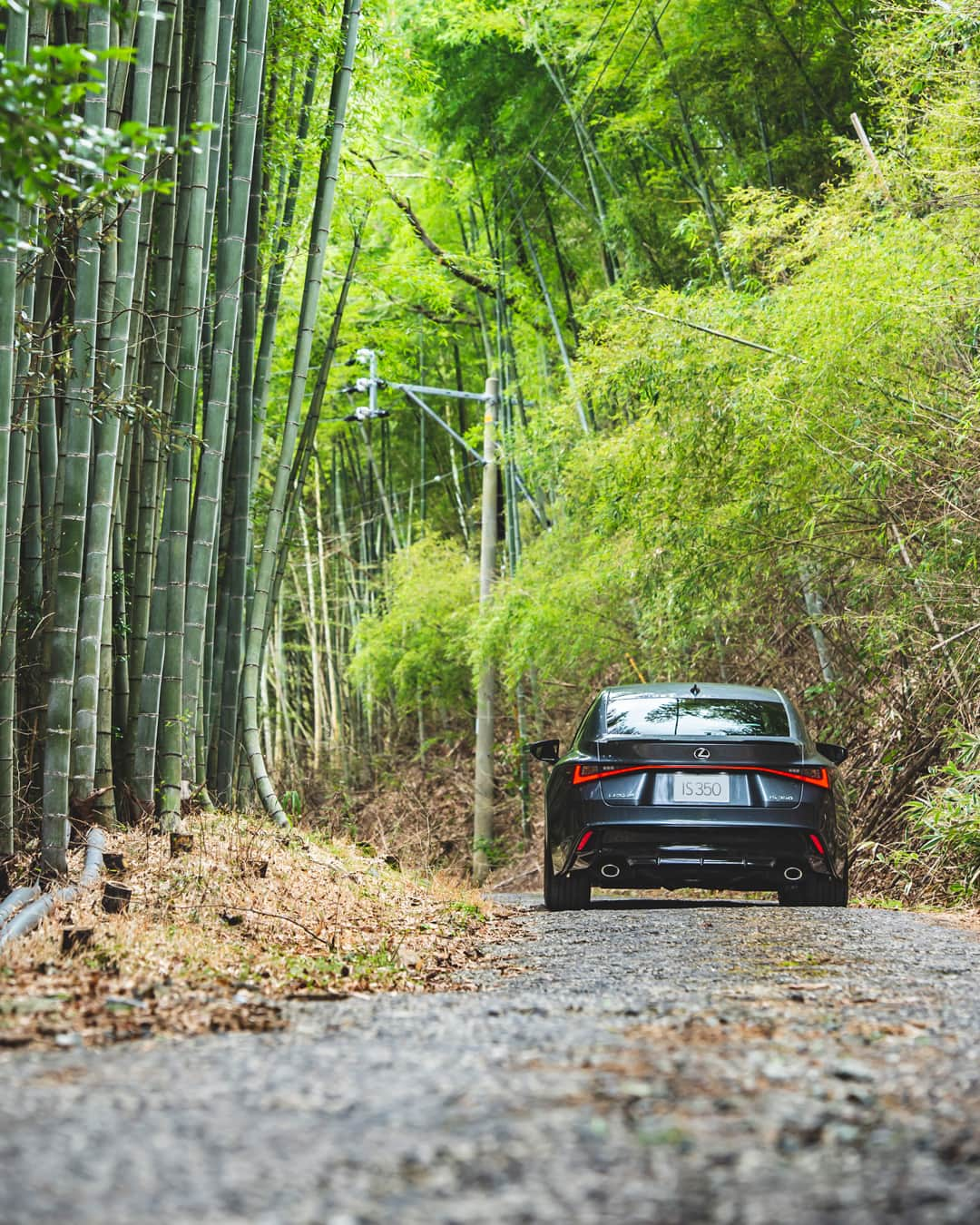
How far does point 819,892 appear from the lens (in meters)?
7.08

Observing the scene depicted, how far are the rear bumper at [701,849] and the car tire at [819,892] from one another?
22 cm

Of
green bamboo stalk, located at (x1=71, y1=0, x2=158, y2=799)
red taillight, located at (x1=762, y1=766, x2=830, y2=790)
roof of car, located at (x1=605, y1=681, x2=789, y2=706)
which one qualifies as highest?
green bamboo stalk, located at (x1=71, y1=0, x2=158, y2=799)

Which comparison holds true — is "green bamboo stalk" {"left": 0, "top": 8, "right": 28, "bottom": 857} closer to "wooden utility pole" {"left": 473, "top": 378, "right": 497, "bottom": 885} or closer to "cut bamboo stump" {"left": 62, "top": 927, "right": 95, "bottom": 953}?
"cut bamboo stump" {"left": 62, "top": 927, "right": 95, "bottom": 953}

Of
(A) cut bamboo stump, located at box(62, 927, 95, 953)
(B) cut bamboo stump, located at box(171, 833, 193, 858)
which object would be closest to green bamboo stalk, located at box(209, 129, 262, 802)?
(B) cut bamboo stump, located at box(171, 833, 193, 858)

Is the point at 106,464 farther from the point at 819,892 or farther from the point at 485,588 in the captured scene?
the point at 485,588

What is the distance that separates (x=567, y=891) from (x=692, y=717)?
3.62 ft

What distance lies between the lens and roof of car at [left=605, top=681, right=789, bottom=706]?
290 inches

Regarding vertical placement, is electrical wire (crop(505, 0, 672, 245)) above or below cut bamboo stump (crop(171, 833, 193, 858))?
above

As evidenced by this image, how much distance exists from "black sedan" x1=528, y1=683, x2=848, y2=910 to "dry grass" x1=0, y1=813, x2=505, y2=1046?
791 mm

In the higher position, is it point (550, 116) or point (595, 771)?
point (550, 116)

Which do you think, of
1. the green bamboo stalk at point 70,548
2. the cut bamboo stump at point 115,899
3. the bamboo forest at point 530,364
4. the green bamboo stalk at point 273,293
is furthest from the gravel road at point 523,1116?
the green bamboo stalk at point 273,293

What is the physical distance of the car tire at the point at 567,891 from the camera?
283 inches

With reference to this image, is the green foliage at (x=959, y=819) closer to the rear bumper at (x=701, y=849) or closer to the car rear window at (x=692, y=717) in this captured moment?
the car rear window at (x=692, y=717)

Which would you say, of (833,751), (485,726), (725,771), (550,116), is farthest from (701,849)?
(550,116)
